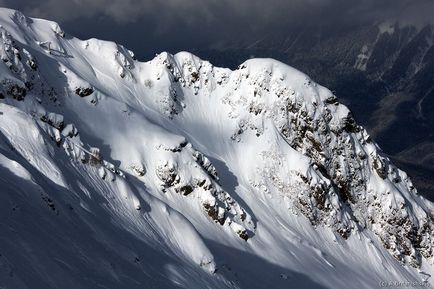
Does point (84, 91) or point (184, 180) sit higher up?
point (84, 91)

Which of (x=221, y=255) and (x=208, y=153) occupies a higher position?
(x=208, y=153)

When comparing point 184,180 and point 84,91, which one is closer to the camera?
point 184,180

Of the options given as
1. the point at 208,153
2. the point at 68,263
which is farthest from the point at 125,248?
the point at 208,153

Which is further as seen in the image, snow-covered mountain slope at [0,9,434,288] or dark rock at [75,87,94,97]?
dark rock at [75,87,94,97]

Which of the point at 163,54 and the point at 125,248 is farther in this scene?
the point at 163,54

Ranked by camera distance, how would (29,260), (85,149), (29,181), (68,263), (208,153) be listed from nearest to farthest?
1. (29,260)
2. (68,263)
3. (29,181)
4. (85,149)
5. (208,153)

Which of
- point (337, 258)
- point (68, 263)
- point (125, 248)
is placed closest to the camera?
point (68, 263)

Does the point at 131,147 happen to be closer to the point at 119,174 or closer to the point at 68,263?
the point at 119,174

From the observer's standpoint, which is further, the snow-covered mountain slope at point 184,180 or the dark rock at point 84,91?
the dark rock at point 84,91
